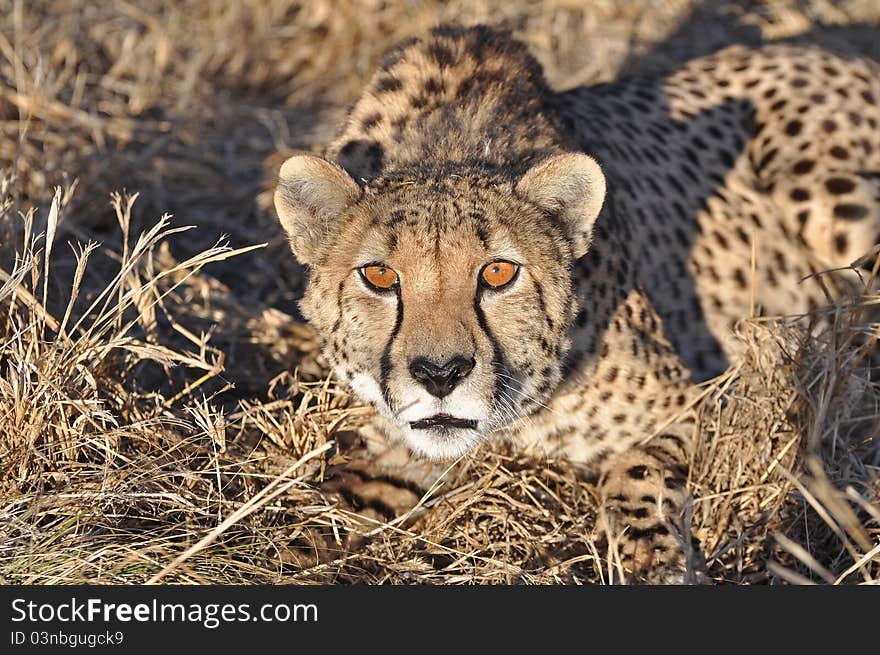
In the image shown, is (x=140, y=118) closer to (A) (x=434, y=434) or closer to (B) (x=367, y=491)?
(B) (x=367, y=491)

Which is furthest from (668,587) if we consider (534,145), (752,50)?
(752,50)

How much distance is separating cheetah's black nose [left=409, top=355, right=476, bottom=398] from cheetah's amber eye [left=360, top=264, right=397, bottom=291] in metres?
0.23

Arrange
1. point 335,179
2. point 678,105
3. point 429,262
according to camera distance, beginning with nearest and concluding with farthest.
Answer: point 429,262 < point 335,179 < point 678,105

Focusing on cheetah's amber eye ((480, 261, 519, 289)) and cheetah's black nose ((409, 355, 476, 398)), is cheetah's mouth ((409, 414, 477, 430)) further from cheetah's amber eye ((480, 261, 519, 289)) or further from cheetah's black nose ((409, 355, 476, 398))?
cheetah's amber eye ((480, 261, 519, 289))

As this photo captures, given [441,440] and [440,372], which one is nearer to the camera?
[440,372]

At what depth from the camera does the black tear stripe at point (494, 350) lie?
2.78 meters

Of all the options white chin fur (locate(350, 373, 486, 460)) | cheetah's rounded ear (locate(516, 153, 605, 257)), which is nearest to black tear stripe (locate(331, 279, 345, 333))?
white chin fur (locate(350, 373, 486, 460))

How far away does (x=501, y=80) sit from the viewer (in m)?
3.49

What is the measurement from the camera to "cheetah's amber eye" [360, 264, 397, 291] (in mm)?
2811

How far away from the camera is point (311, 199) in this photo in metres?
3.00

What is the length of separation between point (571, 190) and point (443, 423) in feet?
2.25

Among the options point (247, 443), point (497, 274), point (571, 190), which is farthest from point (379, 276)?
point (247, 443)

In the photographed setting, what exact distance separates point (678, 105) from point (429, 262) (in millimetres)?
1907

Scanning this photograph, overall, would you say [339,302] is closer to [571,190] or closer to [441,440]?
[441,440]
